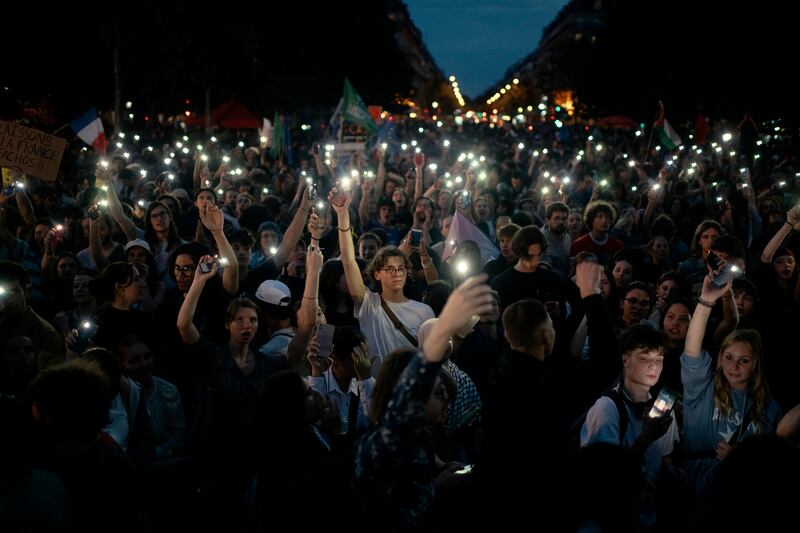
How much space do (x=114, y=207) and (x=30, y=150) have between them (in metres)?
1.47

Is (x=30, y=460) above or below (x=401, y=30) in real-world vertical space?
below

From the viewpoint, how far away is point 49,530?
9.52 feet

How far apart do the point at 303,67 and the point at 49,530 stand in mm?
53720

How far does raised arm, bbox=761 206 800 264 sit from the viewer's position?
22.7 ft

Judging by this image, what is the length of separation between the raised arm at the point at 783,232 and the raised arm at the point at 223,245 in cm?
477

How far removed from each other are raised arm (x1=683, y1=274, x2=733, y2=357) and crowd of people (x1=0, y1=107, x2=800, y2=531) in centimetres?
1

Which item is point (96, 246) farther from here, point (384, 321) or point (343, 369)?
point (343, 369)

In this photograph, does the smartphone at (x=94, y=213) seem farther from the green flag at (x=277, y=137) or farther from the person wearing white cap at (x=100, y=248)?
the green flag at (x=277, y=137)

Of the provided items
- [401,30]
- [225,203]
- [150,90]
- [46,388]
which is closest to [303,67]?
[150,90]

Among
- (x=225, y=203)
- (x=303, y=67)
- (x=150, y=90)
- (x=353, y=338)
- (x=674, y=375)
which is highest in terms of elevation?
(x=303, y=67)

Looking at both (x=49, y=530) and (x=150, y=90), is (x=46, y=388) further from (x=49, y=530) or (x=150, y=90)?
(x=150, y=90)

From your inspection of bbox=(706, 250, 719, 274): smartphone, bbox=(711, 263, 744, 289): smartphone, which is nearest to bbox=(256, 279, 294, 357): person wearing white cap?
bbox=(711, 263, 744, 289): smartphone

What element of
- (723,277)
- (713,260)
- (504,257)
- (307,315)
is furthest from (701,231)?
(307,315)

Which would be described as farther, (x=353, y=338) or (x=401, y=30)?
(x=401, y=30)
